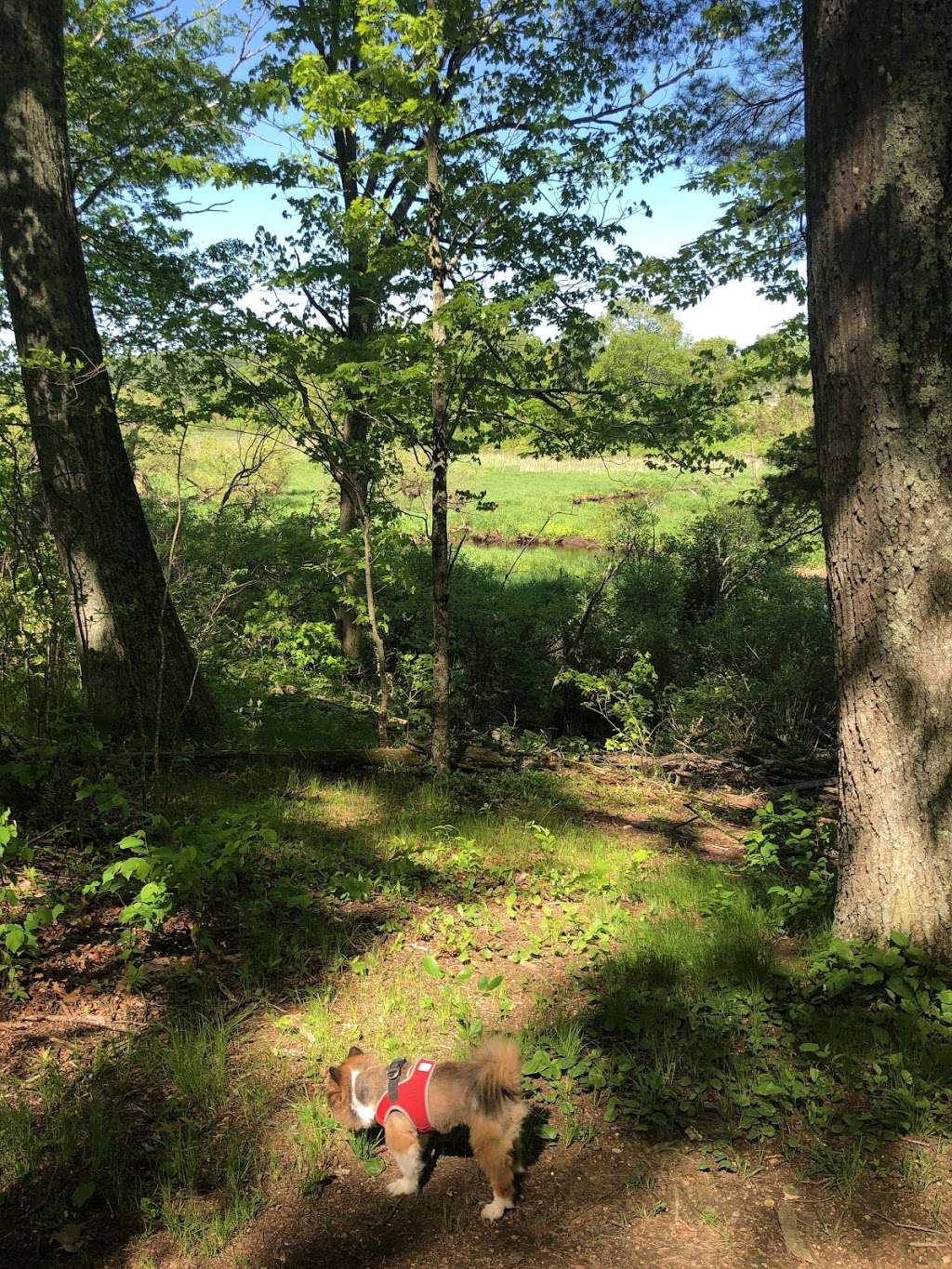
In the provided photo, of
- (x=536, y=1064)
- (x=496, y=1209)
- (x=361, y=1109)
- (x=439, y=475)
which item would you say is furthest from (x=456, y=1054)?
(x=439, y=475)

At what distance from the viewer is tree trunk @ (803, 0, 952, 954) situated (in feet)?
9.80

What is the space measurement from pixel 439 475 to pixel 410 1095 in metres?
4.94

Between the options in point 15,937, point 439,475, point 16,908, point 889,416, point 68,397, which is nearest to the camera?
point 15,937

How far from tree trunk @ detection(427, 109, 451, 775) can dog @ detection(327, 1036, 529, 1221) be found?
13.3 feet

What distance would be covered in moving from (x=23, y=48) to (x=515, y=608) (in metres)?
9.43

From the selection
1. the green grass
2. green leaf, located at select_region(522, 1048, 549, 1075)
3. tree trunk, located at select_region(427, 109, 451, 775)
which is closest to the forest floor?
green leaf, located at select_region(522, 1048, 549, 1075)

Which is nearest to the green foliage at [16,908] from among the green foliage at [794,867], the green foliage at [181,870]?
the green foliage at [181,870]

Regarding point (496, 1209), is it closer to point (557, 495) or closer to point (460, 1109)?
point (460, 1109)

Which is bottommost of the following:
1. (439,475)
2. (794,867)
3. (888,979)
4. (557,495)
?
(794,867)

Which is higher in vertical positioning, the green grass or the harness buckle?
the green grass

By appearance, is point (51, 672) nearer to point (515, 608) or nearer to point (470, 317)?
point (470, 317)

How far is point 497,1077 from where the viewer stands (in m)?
2.28

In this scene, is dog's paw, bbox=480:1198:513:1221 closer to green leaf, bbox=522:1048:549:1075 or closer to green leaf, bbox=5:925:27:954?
green leaf, bbox=522:1048:549:1075

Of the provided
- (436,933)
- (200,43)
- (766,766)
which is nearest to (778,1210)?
(436,933)
